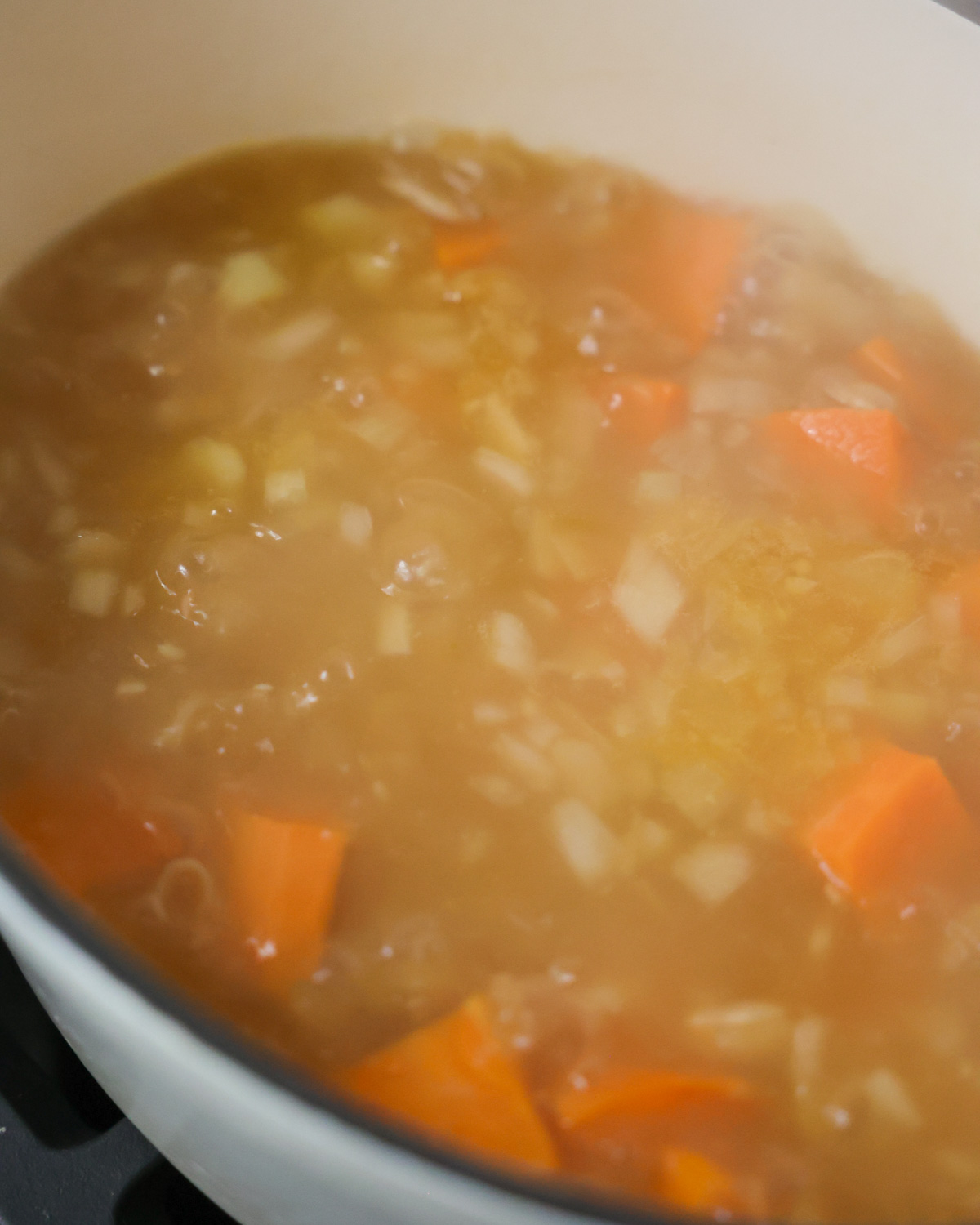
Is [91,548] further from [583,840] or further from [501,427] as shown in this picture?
[583,840]

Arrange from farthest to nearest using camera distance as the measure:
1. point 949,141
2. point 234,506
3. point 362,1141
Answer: point 949,141 → point 234,506 → point 362,1141

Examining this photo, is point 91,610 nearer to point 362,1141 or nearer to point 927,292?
point 362,1141

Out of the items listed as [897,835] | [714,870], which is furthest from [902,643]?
[714,870]

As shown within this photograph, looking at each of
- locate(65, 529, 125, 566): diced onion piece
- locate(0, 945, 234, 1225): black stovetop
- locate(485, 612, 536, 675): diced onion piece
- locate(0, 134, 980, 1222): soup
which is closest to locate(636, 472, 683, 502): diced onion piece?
locate(0, 134, 980, 1222): soup

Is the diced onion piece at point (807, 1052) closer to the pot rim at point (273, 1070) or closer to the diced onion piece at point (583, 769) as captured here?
the diced onion piece at point (583, 769)

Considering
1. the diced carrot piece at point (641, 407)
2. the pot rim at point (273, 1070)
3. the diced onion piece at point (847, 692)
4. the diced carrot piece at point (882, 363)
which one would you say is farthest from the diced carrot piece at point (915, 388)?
the pot rim at point (273, 1070)

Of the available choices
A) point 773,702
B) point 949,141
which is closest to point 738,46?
point 949,141
